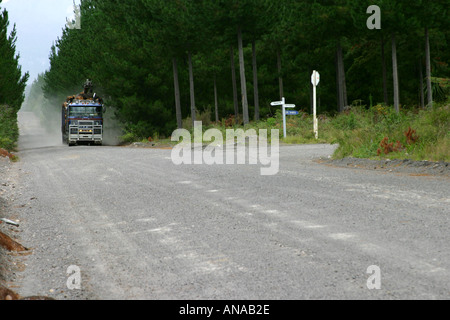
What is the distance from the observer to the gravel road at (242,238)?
455cm

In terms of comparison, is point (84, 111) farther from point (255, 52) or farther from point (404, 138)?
point (404, 138)

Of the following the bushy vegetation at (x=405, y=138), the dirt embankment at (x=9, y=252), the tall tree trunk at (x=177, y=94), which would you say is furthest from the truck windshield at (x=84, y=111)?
the dirt embankment at (x=9, y=252)

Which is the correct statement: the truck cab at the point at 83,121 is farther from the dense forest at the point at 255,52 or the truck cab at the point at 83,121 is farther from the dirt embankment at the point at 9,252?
the dirt embankment at the point at 9,252

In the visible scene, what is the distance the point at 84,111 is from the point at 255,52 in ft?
54.2

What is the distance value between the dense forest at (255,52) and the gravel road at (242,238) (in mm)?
20818

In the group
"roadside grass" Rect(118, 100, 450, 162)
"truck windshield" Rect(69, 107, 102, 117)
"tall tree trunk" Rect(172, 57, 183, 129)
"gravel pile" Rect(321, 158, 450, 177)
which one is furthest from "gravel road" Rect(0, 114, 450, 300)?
"tall tree trunk" Rect(172, 57, 183, 129)

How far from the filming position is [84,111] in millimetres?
36938

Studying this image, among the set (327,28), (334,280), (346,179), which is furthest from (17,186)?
(327,28)

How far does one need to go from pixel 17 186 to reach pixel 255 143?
48.9 ft

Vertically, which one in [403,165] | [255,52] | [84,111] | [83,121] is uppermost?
[255,52]

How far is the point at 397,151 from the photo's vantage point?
1478 cm

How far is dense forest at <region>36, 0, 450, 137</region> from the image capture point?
→ 1457 inches

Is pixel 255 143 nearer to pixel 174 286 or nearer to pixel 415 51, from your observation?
pixel 174 286

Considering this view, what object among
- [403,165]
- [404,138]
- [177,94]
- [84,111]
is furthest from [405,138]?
[84,111]
